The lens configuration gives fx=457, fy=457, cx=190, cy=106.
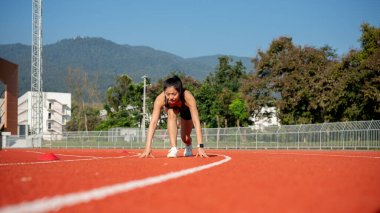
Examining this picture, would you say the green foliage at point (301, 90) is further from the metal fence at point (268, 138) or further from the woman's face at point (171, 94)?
the woman's face at point (171, 94)

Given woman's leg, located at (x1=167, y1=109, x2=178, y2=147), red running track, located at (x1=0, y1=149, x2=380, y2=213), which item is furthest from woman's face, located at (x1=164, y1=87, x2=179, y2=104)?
red running track, located at (x1=0, y1=149, x2=380, y2=213)

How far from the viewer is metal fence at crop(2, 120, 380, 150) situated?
25.1 metres

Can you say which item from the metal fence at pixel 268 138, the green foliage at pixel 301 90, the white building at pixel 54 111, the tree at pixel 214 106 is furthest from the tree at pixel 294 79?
the white building at pixel 54 111

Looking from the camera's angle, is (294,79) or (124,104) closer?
(294,79)

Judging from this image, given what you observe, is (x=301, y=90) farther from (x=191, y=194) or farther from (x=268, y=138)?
(x=191, y=194)

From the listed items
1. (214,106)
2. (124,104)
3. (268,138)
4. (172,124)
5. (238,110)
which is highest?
(124,104)

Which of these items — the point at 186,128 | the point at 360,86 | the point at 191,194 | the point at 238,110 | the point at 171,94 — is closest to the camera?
the point at 191,194

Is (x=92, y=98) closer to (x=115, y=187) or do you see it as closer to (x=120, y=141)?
(x=120, y=141)

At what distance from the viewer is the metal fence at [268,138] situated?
25109 millimetres

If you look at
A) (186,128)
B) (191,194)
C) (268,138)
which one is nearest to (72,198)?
(191,194)

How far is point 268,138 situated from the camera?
1191 inches

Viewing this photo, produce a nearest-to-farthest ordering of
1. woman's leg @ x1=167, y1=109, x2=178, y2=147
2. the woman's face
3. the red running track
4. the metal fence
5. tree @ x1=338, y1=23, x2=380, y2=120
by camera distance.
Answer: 1. the red running track
2. the woman's face
3. woman's leg @ x1=167, y1=109, x2=178, y2=147
4. the metal fence
5. tree @ x1=338, y1=23, x2=380, y2=120

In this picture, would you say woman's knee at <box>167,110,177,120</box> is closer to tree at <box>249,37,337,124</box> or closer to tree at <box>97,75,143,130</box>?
tree at <box>249,37,337,124</box>

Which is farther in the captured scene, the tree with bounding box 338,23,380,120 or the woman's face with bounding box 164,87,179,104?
the tree with bounding box 338,23,380,120
